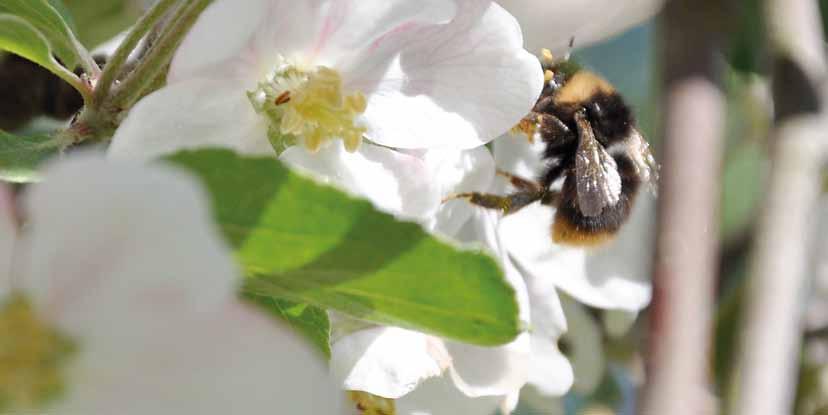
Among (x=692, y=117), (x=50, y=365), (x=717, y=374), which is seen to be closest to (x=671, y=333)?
(x=692, y=117)

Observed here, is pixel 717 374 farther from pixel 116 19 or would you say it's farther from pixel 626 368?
pixel 116 19

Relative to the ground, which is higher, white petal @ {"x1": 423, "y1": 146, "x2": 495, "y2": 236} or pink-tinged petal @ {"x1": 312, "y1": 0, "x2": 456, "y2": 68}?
pink-tinged petal @ {"x1": 312, "y1": 0, "x2": 456, "y2": 68}

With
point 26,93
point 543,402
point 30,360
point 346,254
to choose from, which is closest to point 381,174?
point 346,254

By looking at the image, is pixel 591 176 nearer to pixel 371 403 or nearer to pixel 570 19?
pixel 570 19

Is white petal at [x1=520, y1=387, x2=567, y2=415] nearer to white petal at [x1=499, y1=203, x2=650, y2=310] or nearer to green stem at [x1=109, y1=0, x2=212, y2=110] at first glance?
white petal at [x1=499, y1=203, x2=650, y2=310]

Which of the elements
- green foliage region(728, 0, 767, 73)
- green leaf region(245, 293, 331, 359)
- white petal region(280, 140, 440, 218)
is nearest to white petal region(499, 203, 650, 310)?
white petal region(280, 140, 440, 218)
